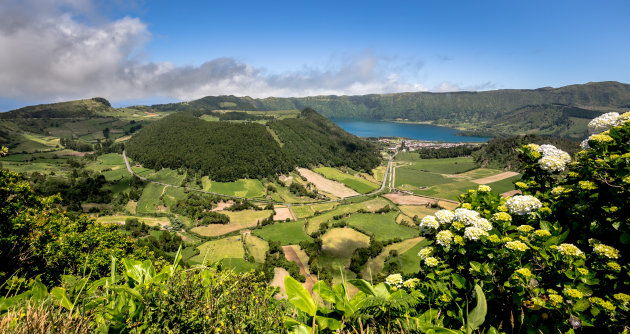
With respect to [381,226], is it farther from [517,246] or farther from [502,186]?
[517,246]

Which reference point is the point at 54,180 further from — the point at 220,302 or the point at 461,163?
the point at 461,163

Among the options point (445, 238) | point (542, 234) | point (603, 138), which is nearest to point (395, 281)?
point (445, 238)

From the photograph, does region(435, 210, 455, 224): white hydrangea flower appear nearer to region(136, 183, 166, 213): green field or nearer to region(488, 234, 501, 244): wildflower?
region(488, 234, 501, 244): wildflower

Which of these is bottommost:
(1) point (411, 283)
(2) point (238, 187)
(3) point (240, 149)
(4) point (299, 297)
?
(2) point (238, 187)

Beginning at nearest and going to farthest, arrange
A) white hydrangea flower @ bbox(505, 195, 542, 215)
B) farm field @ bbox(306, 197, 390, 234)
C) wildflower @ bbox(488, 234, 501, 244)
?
wildflower @ bbox(488, 234, 501, 244)
white hydrangea flower @ bbox(505, 195, 542, 215)
farm field @ bbox(306, 197, 390, 234)

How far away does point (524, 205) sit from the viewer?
4758mm

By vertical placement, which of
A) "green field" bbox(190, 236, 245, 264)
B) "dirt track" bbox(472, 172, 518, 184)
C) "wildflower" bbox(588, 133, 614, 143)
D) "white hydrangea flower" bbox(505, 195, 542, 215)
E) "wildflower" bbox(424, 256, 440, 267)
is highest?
"wildflower" bbox(588, 133, 614, 143)

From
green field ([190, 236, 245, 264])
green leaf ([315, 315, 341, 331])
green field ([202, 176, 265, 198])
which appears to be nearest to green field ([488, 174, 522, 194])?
green field ([202, 176, 265, 198])

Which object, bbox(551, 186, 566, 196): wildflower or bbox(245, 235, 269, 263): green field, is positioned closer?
bbox(551, 186, 566, 196): wildflower

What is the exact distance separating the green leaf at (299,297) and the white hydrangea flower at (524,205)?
14.9 feet

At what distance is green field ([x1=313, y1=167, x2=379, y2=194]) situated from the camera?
119 m

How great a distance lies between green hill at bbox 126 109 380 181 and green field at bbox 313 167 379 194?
997cm

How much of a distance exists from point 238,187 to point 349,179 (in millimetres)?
54727

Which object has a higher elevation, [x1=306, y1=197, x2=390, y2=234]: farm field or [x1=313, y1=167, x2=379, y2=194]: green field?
[x1=313, y1=167, x2=379, y2=194]: green field
